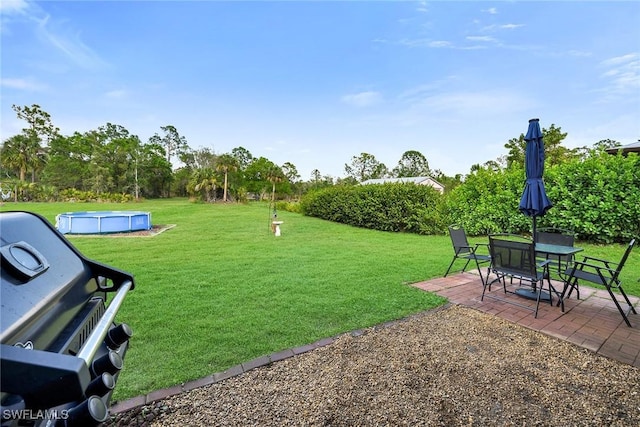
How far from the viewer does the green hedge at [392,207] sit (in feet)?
35.1

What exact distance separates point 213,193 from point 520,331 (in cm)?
3073

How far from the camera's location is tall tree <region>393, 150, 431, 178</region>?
1957 inches

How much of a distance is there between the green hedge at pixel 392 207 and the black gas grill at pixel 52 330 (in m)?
10.4

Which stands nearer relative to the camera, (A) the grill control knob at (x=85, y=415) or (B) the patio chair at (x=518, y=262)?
(A) the grill control knob at (x=85, y=415)

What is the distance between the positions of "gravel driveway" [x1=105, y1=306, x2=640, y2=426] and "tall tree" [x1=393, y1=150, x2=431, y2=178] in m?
48.9

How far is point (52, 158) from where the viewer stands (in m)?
33.1

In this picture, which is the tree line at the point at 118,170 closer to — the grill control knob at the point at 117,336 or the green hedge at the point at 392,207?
the green hedge at the point at 392,207

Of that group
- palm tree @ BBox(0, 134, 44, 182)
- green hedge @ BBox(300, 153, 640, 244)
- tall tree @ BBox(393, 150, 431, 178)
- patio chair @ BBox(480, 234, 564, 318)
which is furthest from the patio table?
tall tree @ BBox(393, 150, 431, 178)

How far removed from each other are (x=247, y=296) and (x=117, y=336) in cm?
278

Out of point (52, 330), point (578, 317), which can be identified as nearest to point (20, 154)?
point (52, 330)

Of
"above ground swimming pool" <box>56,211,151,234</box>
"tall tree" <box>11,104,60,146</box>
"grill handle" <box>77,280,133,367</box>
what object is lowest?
"above ground swimming pool" <box>56,211,151,234</box>

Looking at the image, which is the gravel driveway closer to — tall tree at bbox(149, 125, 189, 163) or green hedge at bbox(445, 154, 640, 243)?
green hedge at bbox(445, 154, 640, 243)

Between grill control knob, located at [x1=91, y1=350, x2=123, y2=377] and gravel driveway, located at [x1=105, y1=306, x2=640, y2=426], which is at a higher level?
grill control knob, located at [x1=91, y1=350, x2=123, y2=377]

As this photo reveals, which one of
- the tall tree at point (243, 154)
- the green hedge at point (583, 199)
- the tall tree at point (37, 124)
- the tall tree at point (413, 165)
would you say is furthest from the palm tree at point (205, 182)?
the tall tree at point (413, 165)
